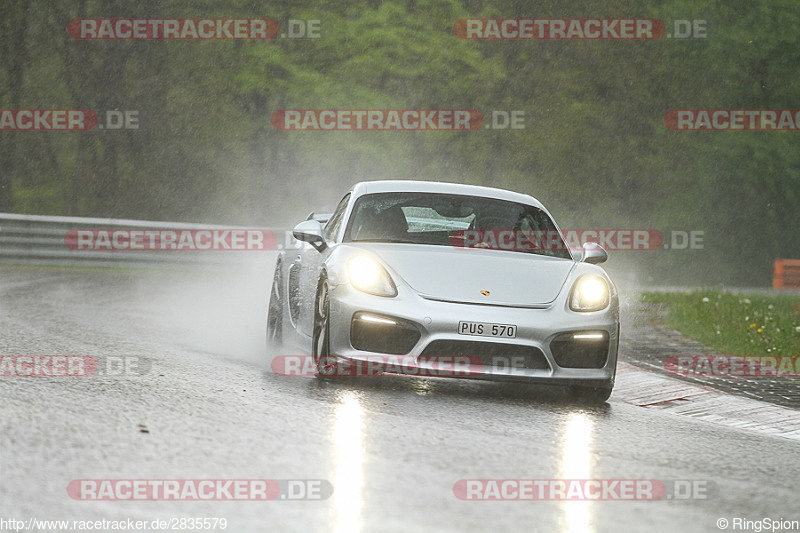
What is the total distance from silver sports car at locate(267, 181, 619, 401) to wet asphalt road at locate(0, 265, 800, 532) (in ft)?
0.82

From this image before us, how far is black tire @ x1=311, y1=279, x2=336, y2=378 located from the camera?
26.5ft

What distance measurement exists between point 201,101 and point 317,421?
82.7 ft

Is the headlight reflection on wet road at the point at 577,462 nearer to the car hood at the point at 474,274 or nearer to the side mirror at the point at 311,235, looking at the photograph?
the car hood at the point at 474,274

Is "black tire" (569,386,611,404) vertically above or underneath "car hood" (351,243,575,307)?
underneath

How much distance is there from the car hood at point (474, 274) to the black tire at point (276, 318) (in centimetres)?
159

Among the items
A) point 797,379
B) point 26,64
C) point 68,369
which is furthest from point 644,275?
point 68,369

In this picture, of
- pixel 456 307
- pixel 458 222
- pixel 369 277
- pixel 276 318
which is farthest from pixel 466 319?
pixel 276 318

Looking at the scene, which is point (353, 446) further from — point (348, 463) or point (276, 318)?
point (276, 318)

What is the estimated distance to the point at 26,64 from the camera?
1299 inches

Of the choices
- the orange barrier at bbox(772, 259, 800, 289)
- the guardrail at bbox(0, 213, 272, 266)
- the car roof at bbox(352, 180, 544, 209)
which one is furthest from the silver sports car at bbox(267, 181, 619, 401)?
the orange barrier at bbox(772, 259, 800, 289)

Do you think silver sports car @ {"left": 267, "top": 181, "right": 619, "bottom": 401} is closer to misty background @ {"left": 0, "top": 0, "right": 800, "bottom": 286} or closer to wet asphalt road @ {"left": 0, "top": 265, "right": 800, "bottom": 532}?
wet asphalt road @ {"left": 0, "top": 265, "right": 800, "bottom": 532}

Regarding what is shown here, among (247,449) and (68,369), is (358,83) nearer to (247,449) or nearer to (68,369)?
(68,369)

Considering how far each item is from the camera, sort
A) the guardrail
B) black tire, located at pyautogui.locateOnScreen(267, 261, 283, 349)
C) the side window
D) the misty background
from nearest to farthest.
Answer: the side window, black tire, located at pyautogui.locateOnScreen(267, 261, 283, 349), the guardrail, the misty background

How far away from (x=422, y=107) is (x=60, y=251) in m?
12.3
